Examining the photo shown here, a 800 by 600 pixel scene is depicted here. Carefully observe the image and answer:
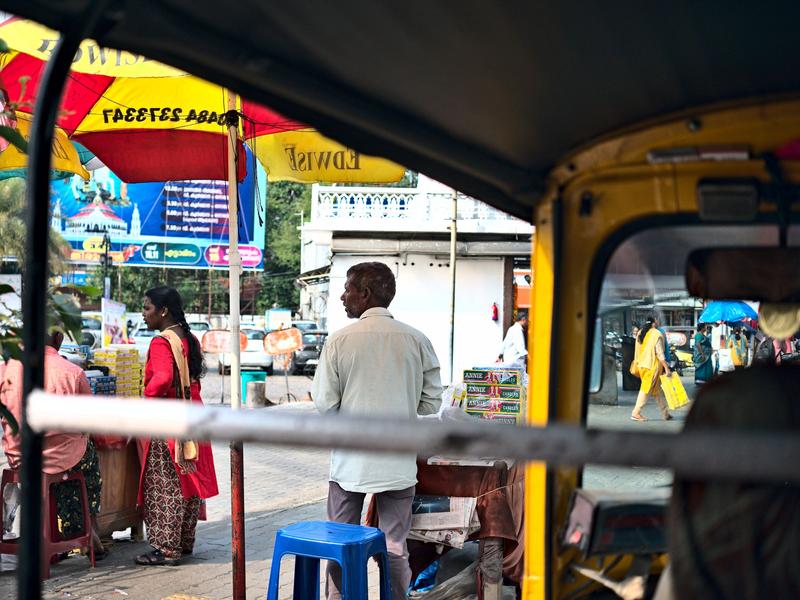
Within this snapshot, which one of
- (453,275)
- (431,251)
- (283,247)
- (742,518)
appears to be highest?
(283,247)

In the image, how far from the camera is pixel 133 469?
6812 millimetres

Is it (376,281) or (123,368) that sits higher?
(376,281)

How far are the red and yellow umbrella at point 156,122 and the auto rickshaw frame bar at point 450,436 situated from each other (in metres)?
3.31

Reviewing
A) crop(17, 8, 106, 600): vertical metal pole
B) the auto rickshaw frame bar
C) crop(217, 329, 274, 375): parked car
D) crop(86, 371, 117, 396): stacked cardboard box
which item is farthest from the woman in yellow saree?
crop(217, 329, 274, 375): parked car

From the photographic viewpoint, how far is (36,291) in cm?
171

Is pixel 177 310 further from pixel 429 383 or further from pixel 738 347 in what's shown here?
pixel 738 347

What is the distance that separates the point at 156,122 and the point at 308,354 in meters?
20.9

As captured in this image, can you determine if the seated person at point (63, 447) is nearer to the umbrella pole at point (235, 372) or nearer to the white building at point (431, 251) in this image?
the umbrella pole at point (235, 372)

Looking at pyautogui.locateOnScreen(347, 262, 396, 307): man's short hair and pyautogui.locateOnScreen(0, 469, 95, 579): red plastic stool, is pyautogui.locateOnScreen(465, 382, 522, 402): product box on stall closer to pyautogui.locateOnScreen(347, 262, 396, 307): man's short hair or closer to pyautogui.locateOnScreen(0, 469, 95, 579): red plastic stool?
pyautogui.locateOnScreen(347, 262, 396, 307): man's short hair

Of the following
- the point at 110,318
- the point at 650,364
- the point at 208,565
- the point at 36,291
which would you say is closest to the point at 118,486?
the point at 208,565

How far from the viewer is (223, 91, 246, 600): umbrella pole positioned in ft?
15.9

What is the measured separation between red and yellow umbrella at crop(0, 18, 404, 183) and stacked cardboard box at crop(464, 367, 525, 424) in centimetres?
152

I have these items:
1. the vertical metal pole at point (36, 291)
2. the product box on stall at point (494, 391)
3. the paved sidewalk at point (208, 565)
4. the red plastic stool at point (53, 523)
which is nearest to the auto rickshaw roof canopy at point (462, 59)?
the vertical metal pole at point (36, 291)

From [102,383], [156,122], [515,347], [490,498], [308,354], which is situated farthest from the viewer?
[308,354]
